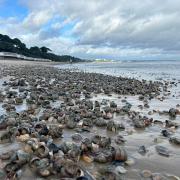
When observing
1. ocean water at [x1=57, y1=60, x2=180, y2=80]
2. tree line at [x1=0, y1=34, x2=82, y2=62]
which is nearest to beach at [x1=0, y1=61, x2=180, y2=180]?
ocean water at [x1=57, y1=60, x2=180, y2=80]

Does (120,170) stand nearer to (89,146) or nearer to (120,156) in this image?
(120,156)

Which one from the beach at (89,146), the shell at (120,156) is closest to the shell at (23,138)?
the beach at (89,146)

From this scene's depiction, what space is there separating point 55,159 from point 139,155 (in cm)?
155

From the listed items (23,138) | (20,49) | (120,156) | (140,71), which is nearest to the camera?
(120,156)

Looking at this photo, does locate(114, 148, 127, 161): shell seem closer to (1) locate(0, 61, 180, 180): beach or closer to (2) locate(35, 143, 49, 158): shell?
(1) locate(0, 61, 180, 180): beach

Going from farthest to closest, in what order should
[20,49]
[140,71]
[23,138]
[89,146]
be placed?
[20,49]
[140,71]
[23,138]
[89,146]

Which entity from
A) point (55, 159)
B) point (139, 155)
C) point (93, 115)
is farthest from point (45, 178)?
point (93, 115)

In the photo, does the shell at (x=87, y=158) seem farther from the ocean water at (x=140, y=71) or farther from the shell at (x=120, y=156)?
the ocean water at (x=140, y=71)

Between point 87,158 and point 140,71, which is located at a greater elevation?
point 87,158

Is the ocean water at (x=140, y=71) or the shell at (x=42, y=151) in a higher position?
the shell at (x=42, y=151)

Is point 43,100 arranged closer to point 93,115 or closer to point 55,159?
point 93,115

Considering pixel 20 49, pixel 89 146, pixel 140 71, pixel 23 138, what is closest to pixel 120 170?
pixel 89 146

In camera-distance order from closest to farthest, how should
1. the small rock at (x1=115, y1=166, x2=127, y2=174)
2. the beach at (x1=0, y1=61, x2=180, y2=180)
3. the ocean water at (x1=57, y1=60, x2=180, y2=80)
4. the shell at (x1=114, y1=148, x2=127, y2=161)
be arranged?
the beach at (x1=0, y1=61, x2=180, y2=180) < the small rock at (x1=115, y1=166, x2=127, y2=174) < the shell at (x1=114, y1=148, x2=127, y2=161) < the ocean water at (x1=57, y1=60, x2=180, y2=80)

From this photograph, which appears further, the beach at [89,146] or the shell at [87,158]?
the shell at [87,158]
